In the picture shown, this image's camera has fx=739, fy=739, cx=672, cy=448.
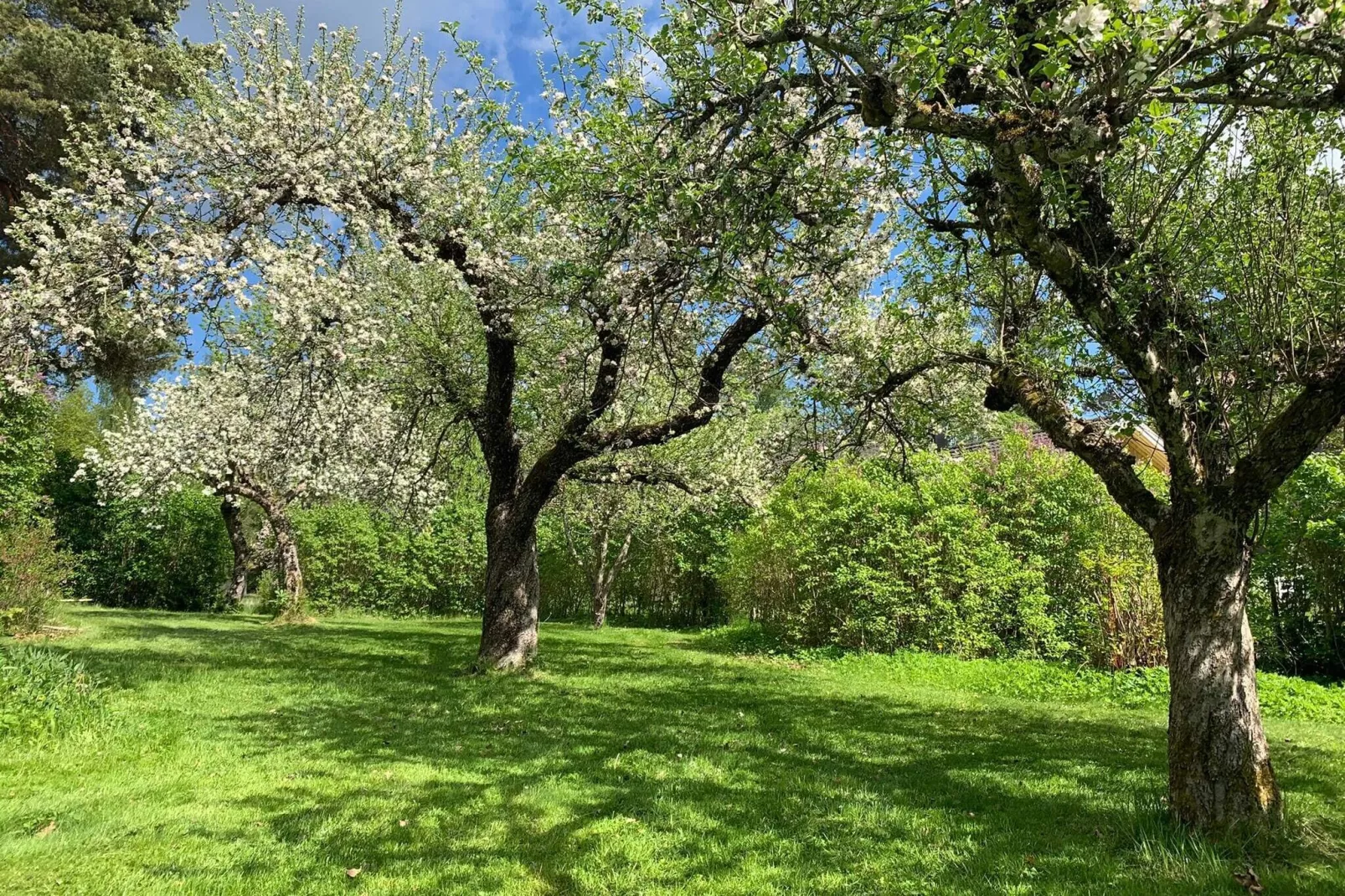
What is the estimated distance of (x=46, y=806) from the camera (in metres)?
4.60

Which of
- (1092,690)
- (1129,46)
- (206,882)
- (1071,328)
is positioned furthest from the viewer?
(1092,690)

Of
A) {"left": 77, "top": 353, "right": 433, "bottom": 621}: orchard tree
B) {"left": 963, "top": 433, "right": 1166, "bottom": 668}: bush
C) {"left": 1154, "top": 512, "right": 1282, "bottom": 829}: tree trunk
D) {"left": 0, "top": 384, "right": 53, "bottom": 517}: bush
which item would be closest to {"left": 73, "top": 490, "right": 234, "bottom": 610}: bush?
{"left": 77, "top": 353, "right": 433, "bottom": 621}: orchard tree

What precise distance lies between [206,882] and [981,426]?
9.36 m

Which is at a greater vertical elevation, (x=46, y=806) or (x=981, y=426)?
(x=981, y=426)

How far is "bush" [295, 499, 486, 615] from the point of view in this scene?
20.8 m

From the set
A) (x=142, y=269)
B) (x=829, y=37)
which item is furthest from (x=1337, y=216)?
(x=142, y=269)

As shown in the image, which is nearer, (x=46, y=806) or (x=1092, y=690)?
(x=46, y=806)

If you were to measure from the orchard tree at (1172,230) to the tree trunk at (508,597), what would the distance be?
7.35m

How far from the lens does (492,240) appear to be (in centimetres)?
971

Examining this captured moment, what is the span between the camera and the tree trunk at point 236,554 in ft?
67.8

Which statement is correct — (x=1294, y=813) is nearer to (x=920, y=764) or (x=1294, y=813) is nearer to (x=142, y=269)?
(x=920, y=764)

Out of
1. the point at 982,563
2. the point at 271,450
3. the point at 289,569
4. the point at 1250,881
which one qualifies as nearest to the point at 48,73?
the point at 271,450

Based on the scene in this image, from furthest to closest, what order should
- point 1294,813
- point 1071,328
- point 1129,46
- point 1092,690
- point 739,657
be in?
point 739,657, point 1092,690, point 1071,328, point 1294,813, point 1129,46

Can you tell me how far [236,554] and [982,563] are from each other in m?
19.4
